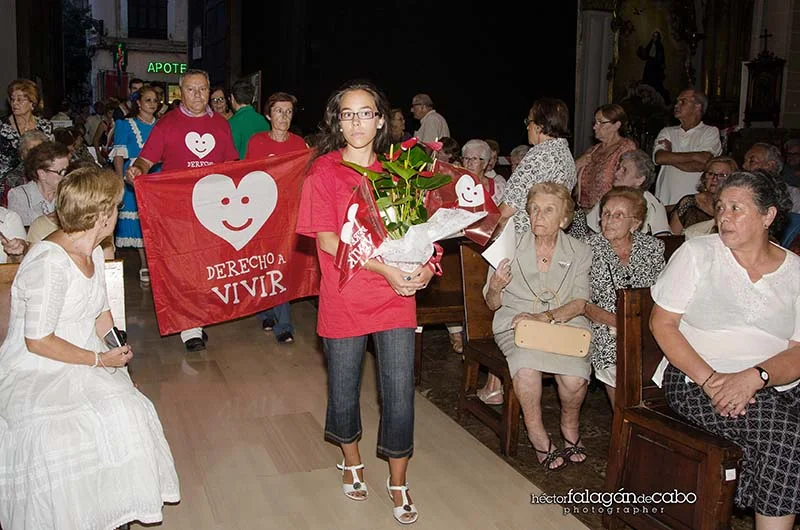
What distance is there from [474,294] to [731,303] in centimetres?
154

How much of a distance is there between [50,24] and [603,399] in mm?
15019

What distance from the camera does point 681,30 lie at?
13867 millimetres

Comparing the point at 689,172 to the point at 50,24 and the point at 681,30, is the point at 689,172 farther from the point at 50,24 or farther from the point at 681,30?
the point at 50,24

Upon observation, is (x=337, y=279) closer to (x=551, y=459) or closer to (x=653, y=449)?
(x=653, y=449)

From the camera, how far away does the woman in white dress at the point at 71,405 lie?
247 centimetres

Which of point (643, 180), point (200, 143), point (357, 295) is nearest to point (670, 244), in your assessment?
point (643, 180)

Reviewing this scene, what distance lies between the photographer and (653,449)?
9.68ft

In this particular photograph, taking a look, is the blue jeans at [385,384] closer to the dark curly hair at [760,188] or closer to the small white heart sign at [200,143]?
the dark curly hair at [760,188]

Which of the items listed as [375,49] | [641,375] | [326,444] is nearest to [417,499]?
[326,444]

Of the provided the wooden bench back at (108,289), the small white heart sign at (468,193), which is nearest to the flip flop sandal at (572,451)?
the small white heart sign at (468,193)

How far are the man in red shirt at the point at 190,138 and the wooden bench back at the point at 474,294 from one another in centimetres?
211

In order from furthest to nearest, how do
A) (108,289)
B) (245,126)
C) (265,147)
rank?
(245,126) < (265,147) < (108,289)

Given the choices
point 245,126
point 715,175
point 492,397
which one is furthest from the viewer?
point 245,126

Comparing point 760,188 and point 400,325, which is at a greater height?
point 760,188
